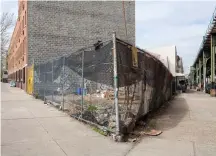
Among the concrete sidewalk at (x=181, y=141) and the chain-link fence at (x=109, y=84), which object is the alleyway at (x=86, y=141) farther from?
the chain-link fence at (x=109, y=84)

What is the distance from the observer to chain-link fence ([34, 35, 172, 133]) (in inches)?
265

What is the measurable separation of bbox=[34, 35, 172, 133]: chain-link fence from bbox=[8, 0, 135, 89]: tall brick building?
15.0m

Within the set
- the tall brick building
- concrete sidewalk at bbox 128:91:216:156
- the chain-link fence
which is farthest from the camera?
the tall brick building

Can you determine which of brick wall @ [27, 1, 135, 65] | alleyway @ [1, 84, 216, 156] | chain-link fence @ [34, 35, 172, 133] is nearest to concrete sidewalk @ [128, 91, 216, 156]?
alleyway @ [1, 84, 216, 156]

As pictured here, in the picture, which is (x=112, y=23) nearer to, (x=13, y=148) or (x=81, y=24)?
(x=81, y=24)

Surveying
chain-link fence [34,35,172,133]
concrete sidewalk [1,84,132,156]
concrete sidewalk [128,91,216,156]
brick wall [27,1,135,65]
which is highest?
brick wall [27,1,135,65]

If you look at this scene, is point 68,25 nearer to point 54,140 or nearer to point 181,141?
point 54,140

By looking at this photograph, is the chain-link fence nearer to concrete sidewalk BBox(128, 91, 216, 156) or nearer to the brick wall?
concrete sidewalk BBox(128, 91, 216, 156)

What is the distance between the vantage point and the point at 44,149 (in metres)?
5.43

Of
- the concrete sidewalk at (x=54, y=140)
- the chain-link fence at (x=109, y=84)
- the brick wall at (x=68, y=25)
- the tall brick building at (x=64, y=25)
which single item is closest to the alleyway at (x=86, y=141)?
the concrete sidewalk at (x=54, y=140)

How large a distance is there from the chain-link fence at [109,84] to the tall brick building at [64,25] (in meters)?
15.0

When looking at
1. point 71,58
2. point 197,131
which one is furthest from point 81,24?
point 197,131

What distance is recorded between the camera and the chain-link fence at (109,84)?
22.1ft

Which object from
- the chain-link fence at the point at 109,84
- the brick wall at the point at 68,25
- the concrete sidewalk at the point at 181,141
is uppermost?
the brick wall at the point at 68,25
